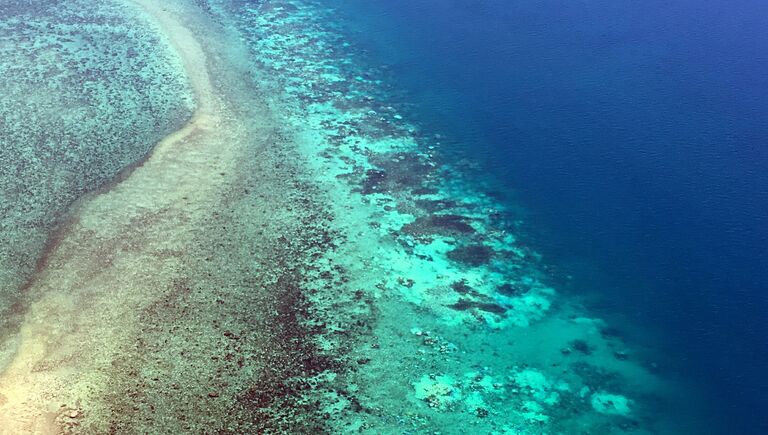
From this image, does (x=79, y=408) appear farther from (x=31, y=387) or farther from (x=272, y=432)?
(x=272, y=432)

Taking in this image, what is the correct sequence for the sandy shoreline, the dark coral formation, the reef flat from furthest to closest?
the dark coral formation < the reef flat < the sandy shoreline

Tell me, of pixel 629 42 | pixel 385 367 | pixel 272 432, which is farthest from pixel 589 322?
pixel 629 42

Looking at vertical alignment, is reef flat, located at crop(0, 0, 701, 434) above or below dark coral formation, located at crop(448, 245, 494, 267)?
below

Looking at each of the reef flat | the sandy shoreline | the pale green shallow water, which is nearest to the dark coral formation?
the reef flat

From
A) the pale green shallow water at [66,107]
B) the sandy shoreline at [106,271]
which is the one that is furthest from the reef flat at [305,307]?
the pale green shallow water at [66,107]

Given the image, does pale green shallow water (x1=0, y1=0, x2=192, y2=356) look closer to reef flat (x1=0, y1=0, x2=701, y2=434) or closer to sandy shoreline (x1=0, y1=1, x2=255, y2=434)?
reef flat (x1=0, y1=0, x2=701, y2=434)

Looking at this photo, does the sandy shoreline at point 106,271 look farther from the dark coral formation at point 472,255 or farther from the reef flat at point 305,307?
the dark coral formation at point 472,255

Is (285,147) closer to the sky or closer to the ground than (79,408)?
closer to the sky

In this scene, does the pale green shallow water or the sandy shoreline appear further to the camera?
the pale green shallow water

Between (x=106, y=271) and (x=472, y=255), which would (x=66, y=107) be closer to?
(x=106, y=271)
